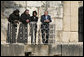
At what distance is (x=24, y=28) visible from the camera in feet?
70.8

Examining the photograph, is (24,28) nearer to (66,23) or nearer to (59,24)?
(59,24)

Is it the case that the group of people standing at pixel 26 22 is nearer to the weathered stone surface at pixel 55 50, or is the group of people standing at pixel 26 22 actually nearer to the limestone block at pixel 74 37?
the weathered stone surface at pixel 55 50

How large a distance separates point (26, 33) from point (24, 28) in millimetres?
261

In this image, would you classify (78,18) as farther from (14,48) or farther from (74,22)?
(14,48)

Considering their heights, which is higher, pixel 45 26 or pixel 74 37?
pixel 45 26

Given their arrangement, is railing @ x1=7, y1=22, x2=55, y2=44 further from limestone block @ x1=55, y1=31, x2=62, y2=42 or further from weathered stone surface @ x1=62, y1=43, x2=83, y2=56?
weathered stone surface @ x1=62, y1=43, x2=83, y2=56

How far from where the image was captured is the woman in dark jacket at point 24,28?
2117cm

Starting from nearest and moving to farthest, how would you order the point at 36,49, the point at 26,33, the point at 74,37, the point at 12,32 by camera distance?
the point at 36,49 → the point at 12,32 → the point at 26,33 → the point at 74,37

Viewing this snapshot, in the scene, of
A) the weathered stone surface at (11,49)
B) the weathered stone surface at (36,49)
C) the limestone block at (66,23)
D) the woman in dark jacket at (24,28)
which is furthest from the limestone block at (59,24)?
the weathered stone surface at (11,49)

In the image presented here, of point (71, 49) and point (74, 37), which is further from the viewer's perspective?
point (74, 37)

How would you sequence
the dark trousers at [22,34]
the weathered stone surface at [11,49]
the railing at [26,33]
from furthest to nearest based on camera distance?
the dark trousers at [22,34], the railing at [26,33], the weathered stone surface at [11,49]

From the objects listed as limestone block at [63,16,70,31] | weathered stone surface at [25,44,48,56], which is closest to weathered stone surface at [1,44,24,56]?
weathered stone surface at [25,44,48,56]

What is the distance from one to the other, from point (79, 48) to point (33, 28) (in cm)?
238

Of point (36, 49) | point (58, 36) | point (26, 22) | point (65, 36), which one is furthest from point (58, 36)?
point (36, 49)
